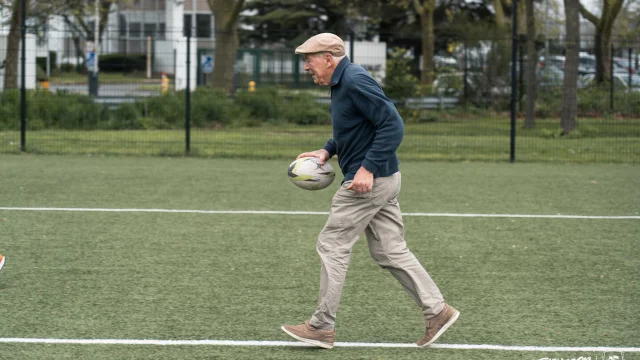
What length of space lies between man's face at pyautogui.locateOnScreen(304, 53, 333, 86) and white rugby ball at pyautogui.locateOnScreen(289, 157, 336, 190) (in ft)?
1.95

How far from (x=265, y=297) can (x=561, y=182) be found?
7.99 m

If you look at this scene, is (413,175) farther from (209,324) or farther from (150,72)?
(209,324)

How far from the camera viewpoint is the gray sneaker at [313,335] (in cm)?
554

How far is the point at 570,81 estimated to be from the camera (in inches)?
758

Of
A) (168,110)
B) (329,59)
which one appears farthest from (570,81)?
(329,59)

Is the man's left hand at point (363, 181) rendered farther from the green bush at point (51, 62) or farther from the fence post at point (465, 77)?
the green bush at point (51, 62)

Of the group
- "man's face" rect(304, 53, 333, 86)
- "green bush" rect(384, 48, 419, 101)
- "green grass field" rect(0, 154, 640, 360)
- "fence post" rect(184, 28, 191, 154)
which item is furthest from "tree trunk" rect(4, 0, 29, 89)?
"man's face" rect(304, 53, 333, 86)

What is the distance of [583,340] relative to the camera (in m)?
5.76

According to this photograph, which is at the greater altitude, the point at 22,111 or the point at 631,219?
the point at 22,111

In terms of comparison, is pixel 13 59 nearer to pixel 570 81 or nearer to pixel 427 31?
pixel 570 81

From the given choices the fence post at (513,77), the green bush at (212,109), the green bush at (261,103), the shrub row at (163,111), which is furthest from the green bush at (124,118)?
the fence post at (513,77)

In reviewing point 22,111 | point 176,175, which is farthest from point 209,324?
point 22,111

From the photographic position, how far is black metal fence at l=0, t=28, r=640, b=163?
57.2ft

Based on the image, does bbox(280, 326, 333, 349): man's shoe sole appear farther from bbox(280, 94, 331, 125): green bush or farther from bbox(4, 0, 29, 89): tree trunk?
bbox(4, 0, 29, 89): tree trunk
